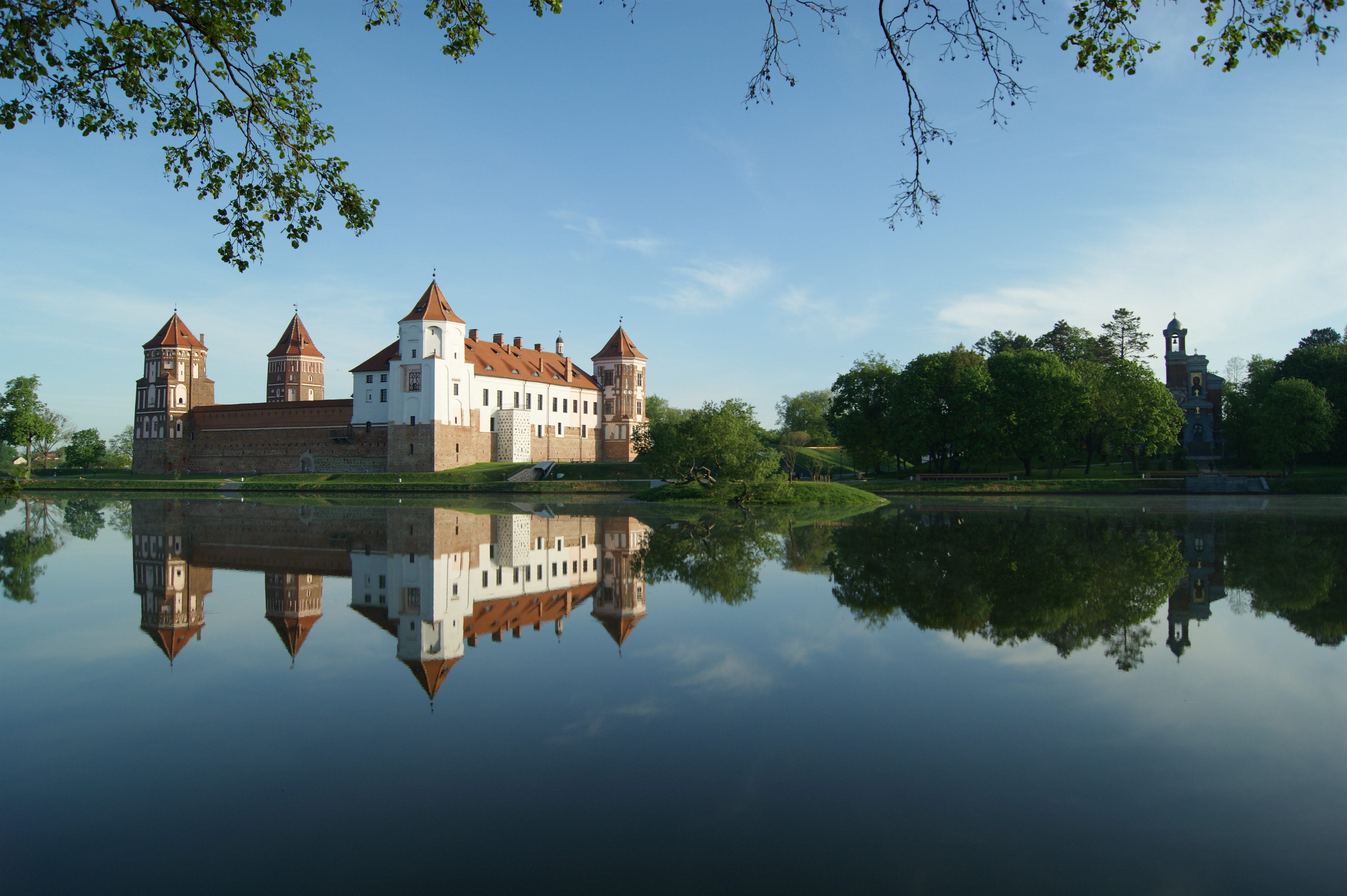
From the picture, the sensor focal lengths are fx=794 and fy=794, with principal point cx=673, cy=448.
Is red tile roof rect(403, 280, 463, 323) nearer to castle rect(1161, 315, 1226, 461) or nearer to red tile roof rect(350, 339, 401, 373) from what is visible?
red tile roof rect(350, 339, 401, 373)

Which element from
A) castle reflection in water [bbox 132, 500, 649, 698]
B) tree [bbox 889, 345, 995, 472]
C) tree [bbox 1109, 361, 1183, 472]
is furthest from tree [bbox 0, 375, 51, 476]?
tree [bbox 1109, 361, 1183, 472]

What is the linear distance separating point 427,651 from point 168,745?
2.90 meters

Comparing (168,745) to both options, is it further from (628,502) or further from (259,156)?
(628,502)

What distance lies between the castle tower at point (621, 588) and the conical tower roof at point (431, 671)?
1867 millimetres

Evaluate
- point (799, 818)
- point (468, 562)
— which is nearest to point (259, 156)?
point (799, 818)

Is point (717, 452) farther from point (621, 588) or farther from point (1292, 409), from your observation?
point (1292, 409)

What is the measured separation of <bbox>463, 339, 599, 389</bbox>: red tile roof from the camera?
6675 centimetres

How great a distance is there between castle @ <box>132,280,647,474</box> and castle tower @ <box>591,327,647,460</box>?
12 cm

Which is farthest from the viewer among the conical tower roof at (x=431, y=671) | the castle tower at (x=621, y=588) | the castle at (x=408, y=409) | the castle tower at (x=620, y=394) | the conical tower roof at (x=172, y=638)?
the castle tower at (x=620, y=394)

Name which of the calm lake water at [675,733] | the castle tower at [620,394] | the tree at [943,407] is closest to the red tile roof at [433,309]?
the castle tower at [620,394]

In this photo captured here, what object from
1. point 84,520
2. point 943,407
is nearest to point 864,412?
point 943,407

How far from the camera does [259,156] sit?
667 centimetres

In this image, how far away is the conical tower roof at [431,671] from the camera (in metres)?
7.14

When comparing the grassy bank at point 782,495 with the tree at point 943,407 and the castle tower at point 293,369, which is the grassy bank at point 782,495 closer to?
the tree at point 943,407
